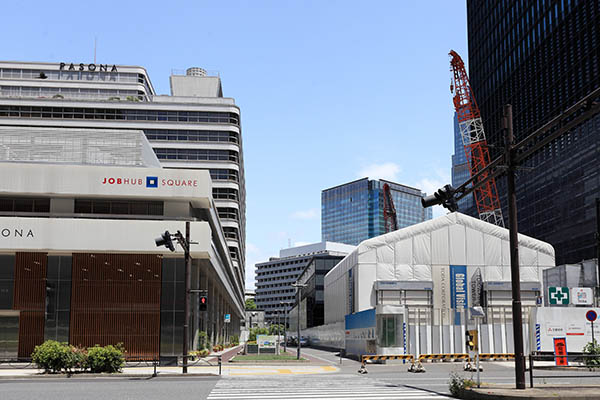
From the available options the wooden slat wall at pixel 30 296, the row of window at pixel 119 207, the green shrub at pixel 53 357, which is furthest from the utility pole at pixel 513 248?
the wooden slat wall at pixel 30 296

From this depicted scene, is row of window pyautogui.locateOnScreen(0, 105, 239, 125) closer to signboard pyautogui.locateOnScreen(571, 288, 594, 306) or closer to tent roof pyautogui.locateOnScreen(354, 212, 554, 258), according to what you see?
tent roof pyautogui.locateOnScreen(354, 212, 554, 258)

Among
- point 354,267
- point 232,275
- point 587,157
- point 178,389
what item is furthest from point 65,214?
point 587,157

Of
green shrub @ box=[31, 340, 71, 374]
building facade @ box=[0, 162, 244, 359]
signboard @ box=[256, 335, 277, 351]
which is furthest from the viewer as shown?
signboard @ box=[256, 335, 277, 351]

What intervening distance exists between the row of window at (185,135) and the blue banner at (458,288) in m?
47.5

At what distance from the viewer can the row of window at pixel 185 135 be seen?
94875 mm

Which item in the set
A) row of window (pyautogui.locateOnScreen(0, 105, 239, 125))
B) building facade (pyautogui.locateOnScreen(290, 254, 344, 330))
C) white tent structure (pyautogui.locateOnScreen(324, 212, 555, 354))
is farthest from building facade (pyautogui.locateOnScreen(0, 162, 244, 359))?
building facade (pyautogui.locateOnScreen(290, 254, 344, 330))

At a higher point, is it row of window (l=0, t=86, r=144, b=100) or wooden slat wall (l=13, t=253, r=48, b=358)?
row of window (l=0, t=86, r=144, b=100)

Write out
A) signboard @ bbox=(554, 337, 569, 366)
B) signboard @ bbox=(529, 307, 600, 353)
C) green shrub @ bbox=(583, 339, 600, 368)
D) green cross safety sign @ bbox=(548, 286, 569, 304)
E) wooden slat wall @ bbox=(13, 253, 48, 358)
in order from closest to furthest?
green shrub @ bbox=(583, 339, 600, 368)
wooden slat wall @ bbox=(13, 253, 48, 358)
signboard @ bbox=(554, 337, 569, 366)
signboard @ bbox=(529, 307, 600, 353)
green cross safety sign @ bbox=(548, 286, 569, 304)

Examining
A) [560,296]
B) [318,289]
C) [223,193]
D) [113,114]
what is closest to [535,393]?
[560,296]

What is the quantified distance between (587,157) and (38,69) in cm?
9570

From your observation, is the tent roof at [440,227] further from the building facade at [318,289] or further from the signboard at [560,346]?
the building facade at [318,289]

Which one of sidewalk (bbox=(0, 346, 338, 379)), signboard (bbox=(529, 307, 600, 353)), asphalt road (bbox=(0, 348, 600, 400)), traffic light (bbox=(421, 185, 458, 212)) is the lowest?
sidewalk (bbox=(0, 346, 338, 379))

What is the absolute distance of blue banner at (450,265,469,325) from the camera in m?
57.9

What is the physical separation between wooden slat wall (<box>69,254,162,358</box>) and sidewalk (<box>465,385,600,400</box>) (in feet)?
82.3
